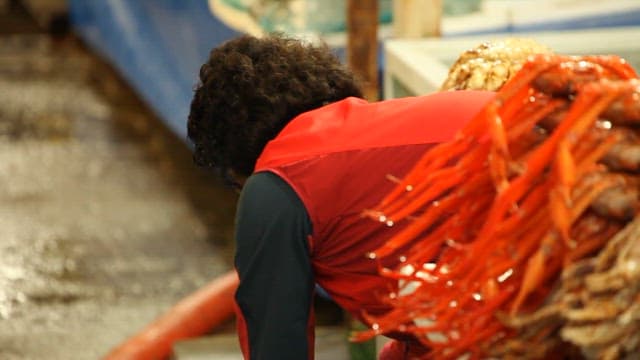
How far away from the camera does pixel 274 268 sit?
5.41ft

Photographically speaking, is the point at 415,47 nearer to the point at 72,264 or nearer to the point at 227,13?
the point at 227,13

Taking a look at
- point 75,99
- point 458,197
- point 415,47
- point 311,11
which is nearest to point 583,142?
point 458,197

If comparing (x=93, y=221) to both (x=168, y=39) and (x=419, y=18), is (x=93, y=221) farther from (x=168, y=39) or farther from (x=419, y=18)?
(x=419, y=18)

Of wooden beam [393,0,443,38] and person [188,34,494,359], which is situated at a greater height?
person [188,34,494,359]

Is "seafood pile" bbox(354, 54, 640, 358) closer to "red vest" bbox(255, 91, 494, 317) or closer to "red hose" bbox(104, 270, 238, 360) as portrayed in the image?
"red vest" bbox(255, 91, 494, 317)

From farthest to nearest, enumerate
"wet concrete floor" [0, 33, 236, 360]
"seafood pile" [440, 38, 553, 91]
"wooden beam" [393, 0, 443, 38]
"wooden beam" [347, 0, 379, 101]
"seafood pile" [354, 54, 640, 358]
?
"wet concrete floor" [0, 33, 236, 360] → "wooden beam" [347, 0, 379, 101] → "wooden beam" [393, 0, 443, 38] → "seafood pile" [440, 38, 553, 91] → "seafood pile" [354, 54, 640, 358]

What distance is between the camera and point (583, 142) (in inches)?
45.0

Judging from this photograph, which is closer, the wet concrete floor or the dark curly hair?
the dark curly hair

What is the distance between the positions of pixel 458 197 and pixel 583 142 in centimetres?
18

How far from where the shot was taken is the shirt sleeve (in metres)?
1.62

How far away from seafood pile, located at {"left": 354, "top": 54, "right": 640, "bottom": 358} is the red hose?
8.20 feet

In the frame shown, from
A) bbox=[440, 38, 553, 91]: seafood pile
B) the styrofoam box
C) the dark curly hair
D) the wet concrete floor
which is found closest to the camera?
the dark curly hair

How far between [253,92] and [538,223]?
2.31 feet

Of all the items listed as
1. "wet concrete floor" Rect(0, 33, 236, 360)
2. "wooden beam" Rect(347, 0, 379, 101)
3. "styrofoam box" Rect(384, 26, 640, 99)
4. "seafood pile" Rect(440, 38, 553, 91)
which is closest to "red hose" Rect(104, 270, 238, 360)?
"wet concrete floor" Rect(0, 33, 236, 360)
